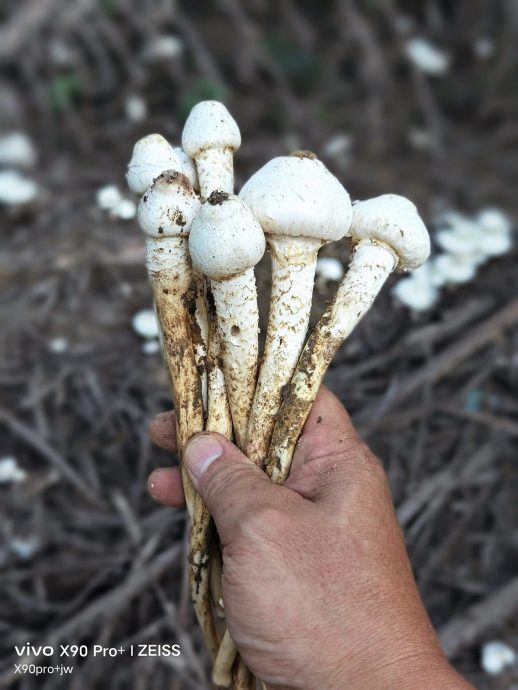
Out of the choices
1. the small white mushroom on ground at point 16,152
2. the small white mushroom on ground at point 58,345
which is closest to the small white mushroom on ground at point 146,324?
the small white mushroom on ground at point 58,345

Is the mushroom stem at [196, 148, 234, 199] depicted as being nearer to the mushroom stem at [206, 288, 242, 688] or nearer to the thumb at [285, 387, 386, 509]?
the mushroom stem at [206, 288, 242, 688]

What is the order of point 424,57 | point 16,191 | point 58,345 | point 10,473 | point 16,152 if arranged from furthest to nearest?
1. point 424,57
2. point 16,152
3. point 16,191
4. point 58,345
5. point 10,473

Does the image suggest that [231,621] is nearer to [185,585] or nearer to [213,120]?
[185,585]

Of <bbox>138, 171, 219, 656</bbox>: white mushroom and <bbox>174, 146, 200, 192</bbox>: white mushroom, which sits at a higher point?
<bbox>174, 146, 200, 192</bbox>: white mushroom

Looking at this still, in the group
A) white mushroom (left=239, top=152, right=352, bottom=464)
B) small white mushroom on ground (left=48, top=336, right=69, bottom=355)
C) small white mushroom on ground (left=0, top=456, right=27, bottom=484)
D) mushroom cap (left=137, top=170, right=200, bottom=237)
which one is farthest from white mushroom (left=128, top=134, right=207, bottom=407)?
small white mushroom on ground (left=48, top=336, right=69, bottom=355)

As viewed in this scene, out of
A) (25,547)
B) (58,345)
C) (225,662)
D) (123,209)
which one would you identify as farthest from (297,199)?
(58,345)

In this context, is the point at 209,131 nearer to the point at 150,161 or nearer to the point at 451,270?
the point at 150,161

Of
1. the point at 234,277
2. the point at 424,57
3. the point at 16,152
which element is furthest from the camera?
the point at 424,57
